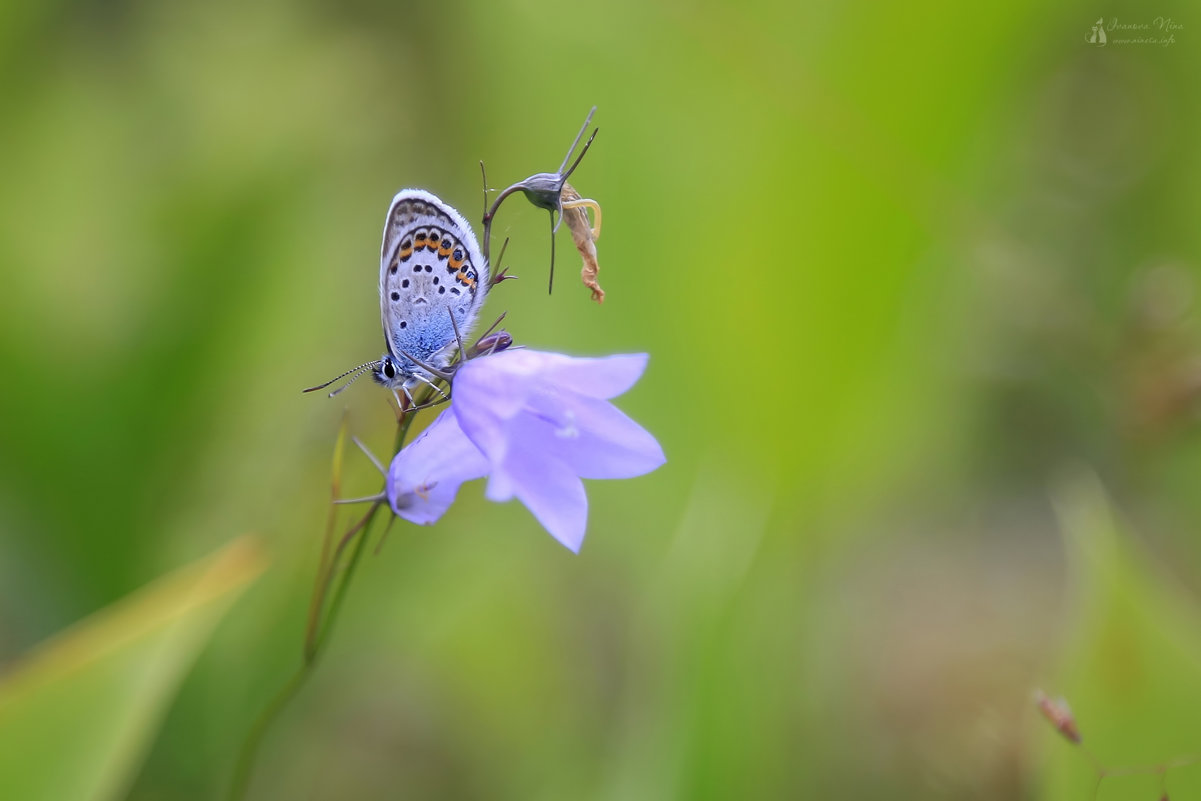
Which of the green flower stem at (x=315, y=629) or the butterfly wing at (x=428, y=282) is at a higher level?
the butterfly wing at (x=428, y=282)

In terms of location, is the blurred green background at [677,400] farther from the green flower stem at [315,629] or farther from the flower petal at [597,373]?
the flower petal at [597,373]

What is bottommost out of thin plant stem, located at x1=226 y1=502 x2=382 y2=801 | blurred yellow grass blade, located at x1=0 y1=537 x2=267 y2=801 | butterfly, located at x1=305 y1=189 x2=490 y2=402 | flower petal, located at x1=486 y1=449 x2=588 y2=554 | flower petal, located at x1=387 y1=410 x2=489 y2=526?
blurred yellow grass blade, located at x1=0 y1=537 x2=267 y2=801

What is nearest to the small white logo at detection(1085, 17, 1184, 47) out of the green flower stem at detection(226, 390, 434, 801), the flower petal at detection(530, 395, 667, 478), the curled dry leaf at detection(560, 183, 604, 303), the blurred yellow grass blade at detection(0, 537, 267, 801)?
the curled dry leaf at detection(560, 183, 604, 303)

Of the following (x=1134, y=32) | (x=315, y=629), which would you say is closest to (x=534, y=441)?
(x=315, y=629)

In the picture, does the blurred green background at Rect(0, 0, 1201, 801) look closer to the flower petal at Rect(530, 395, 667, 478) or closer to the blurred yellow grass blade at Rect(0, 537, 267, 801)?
the blurred yellow grass blade at Rect(0, 537, 267, 801)

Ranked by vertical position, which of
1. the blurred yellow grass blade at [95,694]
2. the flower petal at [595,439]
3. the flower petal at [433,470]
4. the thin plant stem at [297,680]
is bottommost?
the blurred yellow grass blade at [95,694]

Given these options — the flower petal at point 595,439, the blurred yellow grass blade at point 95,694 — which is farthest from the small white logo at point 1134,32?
the blurred yellow grass blade at point 95,694

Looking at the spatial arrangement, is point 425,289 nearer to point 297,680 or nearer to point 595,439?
point 595,439
